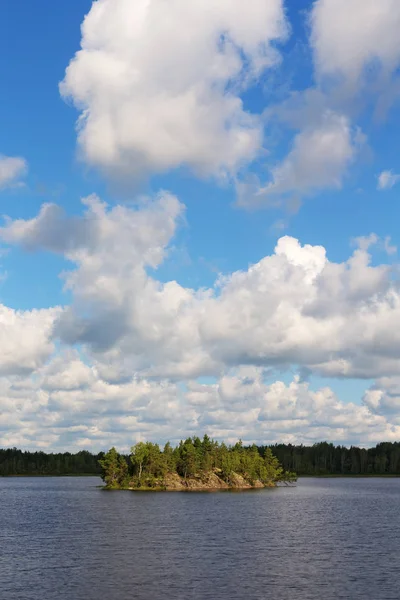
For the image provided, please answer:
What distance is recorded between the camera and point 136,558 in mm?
87625

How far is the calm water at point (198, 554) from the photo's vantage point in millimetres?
67688

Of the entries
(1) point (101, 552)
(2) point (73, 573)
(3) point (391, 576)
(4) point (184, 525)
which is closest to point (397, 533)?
(4) point (184, 525)

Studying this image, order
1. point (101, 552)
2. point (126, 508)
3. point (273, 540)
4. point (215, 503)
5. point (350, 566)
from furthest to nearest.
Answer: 1. point (215, 503)
2. point (126, 508)
3. point (273, 540)
4. point (101, 552)
5. point (350, 566)

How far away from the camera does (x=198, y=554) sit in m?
91.4

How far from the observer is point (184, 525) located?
129000 millimetres

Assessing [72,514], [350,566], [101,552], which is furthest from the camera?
[72,514]

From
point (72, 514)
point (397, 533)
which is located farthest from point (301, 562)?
point (72, 514)

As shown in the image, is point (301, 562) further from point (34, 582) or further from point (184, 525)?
point (184, 525)

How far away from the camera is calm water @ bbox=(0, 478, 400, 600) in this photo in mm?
67688

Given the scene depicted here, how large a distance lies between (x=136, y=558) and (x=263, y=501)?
381 ft

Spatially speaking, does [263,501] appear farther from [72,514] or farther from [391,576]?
[391,576]

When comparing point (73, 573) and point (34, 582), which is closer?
point (34, 582)

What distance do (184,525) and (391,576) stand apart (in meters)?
60.0

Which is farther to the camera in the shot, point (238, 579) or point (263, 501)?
point (263, 501)
